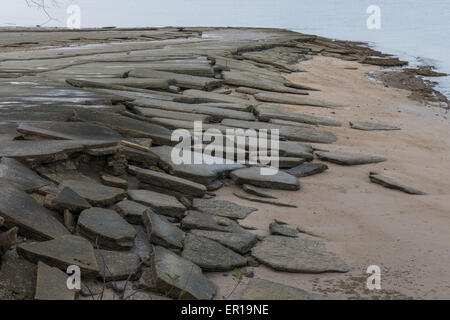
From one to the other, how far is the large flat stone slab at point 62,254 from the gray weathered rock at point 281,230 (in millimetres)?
1285

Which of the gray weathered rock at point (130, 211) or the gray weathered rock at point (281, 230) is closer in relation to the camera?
the gray weathered rock at point (130, 211)

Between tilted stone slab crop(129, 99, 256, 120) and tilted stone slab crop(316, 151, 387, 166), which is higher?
tilted stone slab crop(129, 99, 256, 120)

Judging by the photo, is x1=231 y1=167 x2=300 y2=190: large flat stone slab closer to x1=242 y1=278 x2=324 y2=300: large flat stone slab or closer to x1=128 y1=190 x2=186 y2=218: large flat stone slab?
x1=128 y1=190 x2=186 y2=218: large flat stone slab

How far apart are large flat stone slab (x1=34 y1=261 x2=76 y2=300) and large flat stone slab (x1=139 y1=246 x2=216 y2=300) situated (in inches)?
15.1

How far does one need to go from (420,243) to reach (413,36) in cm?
2740

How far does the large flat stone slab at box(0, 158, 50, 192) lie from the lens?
3.40 meters

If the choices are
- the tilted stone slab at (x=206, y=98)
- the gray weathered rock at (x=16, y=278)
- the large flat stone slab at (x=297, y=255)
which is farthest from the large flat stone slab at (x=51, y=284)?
the tilted stone slab at (x=206, y=98)

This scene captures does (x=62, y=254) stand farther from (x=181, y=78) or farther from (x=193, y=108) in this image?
(x=181, y=78)

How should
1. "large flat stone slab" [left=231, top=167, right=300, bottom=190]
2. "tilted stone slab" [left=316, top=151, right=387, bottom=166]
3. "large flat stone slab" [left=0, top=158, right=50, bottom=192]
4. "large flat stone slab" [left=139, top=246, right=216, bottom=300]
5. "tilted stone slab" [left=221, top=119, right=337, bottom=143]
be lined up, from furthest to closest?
"tilted stone slab" [left=221, top=119, right=337, bottom=143] < "tilted stone slab" [left=316, top=151, right=387, bottom=166] < "large flat stone slab" [left=231, top=167, right=300, bottom=190] < "large flat stone slab" [left=0, top=158, right=50, bottom=192] < "large flat stone slab" [left=139, top=246, right=216, bottom=300]

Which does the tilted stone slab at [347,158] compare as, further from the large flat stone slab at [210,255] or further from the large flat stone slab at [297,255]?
the large flat stone slab at [210,255]

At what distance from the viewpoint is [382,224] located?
4039 millimetres

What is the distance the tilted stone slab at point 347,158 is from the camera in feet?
18.1

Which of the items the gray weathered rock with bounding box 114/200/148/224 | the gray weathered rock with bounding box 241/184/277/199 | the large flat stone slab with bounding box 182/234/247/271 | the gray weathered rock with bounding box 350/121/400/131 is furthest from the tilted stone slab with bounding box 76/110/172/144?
the gray weathered rock with bounding box 350/121/400/131
